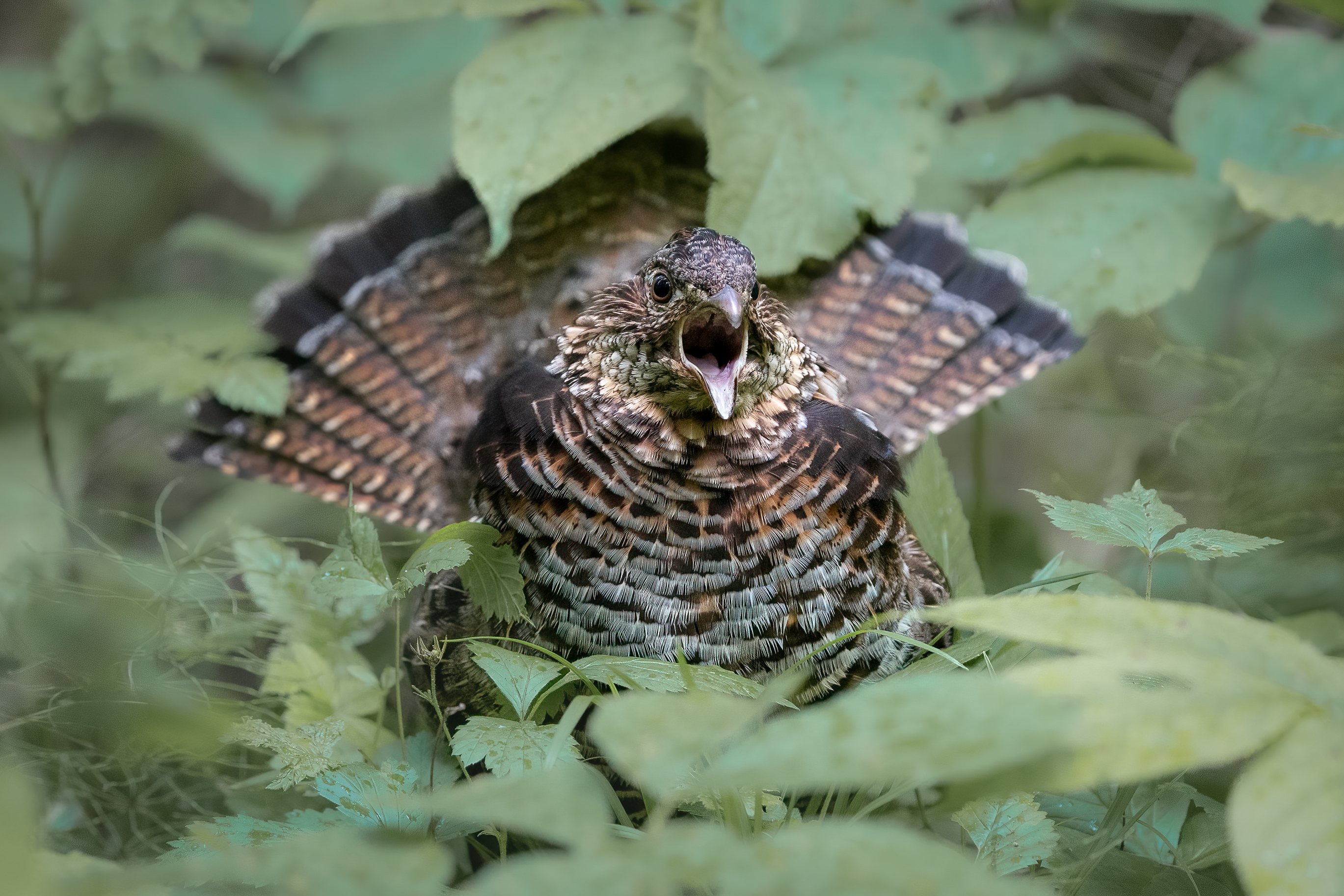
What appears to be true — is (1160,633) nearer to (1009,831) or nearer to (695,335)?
(1009,831)

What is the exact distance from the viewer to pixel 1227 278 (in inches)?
132

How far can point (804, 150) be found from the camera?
7.73 feet

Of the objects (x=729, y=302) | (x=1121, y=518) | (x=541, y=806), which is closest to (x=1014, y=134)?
(x=729, y=302)

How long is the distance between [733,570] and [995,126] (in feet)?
5.74

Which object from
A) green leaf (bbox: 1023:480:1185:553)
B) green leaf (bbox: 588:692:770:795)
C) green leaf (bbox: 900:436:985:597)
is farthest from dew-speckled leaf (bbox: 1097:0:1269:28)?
green leaf (bbox: 588:692:770:795)

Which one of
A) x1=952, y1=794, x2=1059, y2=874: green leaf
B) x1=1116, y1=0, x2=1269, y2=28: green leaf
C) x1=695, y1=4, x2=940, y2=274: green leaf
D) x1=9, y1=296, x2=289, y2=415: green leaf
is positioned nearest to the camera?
x1=952, y1=794, x2=1059, y2=874: green leaf

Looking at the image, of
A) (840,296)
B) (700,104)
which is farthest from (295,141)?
(840,296)

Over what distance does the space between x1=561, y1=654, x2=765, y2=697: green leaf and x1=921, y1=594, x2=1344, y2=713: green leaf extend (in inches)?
19.9

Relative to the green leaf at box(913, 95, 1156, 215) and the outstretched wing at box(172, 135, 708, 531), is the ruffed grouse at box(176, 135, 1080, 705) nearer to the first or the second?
the outstretched wing at box(172, 135, 708, 531)

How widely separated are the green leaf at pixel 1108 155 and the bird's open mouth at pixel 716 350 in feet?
3.89

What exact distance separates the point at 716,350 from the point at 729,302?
0.77 ft

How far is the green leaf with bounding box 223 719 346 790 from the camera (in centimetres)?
151

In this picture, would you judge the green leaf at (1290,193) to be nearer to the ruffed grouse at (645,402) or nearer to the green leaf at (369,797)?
the ruffed grouse at (645,402)

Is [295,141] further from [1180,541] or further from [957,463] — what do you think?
[1180,541]
